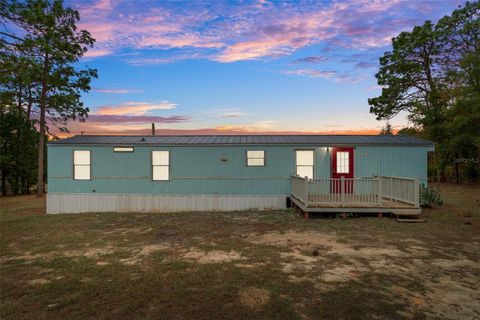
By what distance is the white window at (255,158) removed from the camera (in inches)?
554

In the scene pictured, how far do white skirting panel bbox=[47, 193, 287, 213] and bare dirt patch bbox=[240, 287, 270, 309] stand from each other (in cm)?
902

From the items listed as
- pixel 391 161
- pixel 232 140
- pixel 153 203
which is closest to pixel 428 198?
pixel 391 161

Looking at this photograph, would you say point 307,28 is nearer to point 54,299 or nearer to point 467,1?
point 54,299

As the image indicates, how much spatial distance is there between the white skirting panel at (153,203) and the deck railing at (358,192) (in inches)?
72.4

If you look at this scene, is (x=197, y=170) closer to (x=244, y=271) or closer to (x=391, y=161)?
(x=244, y=271)

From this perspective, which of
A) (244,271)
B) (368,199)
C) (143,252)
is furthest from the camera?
(368,199)

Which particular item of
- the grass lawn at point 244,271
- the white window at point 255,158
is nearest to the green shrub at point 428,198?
the grass lawn at point 244,271

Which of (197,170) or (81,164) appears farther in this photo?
(81,164)

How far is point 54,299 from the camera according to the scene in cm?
478

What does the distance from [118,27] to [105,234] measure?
10.6m

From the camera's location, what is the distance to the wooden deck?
36.6 ft

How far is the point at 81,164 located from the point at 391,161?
49.4 feet

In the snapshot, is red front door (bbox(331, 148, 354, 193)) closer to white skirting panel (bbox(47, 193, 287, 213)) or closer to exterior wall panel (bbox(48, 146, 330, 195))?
exterior wall panel (bbox(48, 146, 330, 195))

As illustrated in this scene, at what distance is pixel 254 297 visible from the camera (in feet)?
15.7
